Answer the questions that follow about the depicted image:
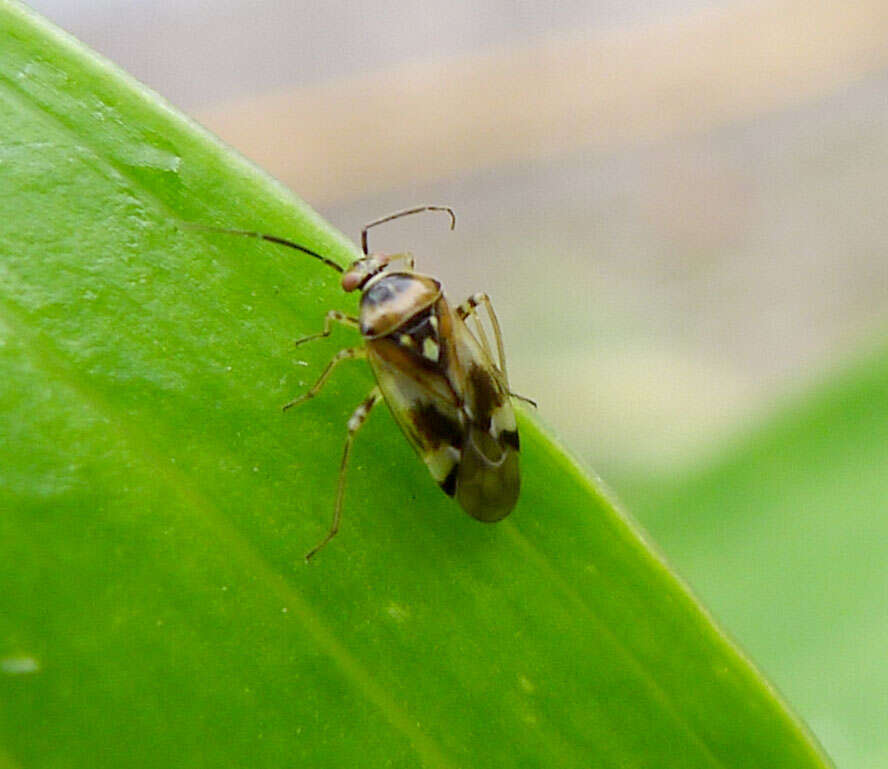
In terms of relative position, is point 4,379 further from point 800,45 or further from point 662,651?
point 800,45

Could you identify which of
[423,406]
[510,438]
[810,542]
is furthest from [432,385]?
[810,542]

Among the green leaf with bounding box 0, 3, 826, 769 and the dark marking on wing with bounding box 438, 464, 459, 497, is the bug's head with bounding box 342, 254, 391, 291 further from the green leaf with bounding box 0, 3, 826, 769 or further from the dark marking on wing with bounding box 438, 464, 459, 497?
the dark marking on wing with bounding box 438, 464, 459, 497

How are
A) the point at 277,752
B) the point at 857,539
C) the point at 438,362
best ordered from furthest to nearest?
the point at 857,539 < the point at 438,362 < the point at 277,752

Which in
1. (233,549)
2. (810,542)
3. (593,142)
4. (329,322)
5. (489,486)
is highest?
(329,322)

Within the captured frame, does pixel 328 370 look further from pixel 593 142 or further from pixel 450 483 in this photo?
pixel 593 142

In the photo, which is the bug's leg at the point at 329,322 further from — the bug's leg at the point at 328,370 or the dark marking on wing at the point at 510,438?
the dark marking on wing at the point at 510,438

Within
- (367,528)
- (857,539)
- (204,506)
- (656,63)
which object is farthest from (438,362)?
(656,63)

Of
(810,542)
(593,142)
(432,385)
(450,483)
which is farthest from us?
(593,142)
